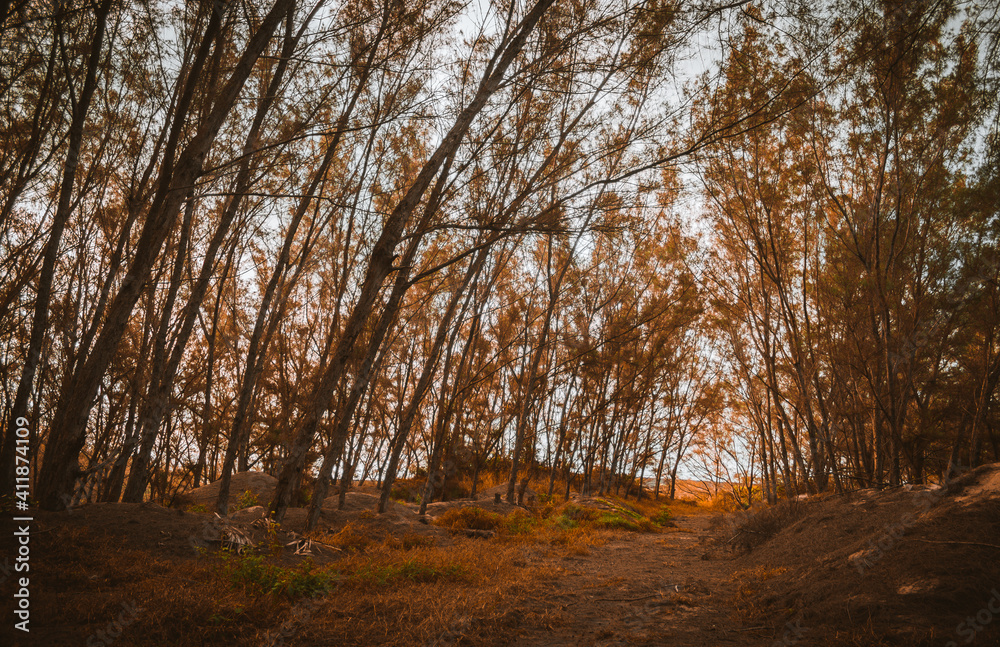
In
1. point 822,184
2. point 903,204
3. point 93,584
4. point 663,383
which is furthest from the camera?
point 663,383

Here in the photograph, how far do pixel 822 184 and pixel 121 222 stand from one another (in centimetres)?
1027

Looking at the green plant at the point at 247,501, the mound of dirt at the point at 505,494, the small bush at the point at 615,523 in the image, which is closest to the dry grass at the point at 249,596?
the green plant at the point at 247,501

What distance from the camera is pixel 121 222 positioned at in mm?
7332

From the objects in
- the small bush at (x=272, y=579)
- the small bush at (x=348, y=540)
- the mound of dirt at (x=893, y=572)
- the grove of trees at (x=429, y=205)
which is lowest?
the small bush at (x=348, y=540)

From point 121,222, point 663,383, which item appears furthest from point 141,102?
point 663,383

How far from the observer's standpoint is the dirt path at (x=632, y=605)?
3.13 meters

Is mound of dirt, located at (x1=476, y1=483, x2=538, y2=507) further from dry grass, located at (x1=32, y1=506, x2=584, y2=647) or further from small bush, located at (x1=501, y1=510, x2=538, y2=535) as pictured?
dry grass, located at (x1=32, y1=506, x2=584, y2=647)

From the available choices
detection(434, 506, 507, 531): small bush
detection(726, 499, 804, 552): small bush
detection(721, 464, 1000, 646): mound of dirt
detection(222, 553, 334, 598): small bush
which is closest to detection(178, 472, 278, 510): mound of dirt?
detection(434, 506, 507, 531): small bush

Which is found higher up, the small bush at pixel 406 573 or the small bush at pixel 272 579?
the small bush at pixel 272 579

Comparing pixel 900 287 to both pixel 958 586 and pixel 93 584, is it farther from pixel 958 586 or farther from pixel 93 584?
pixel 93 584

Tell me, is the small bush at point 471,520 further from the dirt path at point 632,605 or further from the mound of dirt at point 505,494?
the mound of dirt at point 505,494

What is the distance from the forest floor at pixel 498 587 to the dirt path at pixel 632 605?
0.02 metres

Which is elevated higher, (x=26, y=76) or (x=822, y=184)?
(x=822, y=184)

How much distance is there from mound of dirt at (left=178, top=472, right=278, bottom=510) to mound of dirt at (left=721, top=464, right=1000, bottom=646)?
27.3 ft
